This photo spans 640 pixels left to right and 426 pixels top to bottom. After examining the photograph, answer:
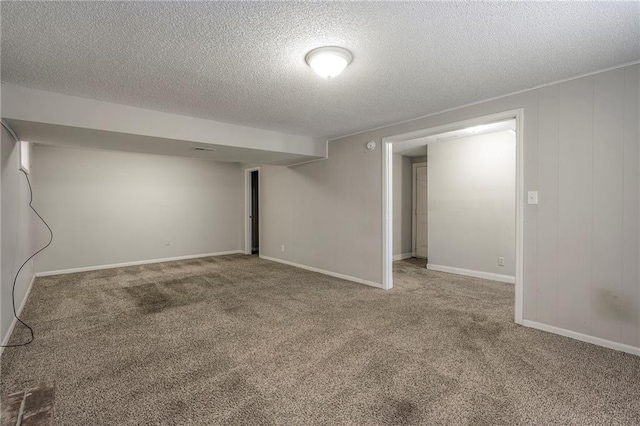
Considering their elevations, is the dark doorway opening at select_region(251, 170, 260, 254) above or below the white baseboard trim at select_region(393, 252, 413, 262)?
above

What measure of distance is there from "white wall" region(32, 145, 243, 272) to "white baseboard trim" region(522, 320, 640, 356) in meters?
6.35

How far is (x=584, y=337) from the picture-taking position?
2.58 meters

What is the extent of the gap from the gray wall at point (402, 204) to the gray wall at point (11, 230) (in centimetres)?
589

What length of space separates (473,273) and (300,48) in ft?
15.0

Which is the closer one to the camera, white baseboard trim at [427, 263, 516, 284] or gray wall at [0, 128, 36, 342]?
gray wall at [0, 128, 36, 342]

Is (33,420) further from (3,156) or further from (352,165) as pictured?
(352,165)

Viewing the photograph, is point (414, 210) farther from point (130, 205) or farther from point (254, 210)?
point (130, 205)

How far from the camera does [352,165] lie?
4.69m

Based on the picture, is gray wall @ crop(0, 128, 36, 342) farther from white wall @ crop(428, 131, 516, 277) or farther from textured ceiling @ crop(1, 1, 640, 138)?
white wall @ crop(428, 131, 516, 277)

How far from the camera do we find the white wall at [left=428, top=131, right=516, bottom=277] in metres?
4.67

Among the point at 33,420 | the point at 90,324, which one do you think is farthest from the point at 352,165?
the point at 33,420

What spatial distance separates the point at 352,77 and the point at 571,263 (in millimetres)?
2544

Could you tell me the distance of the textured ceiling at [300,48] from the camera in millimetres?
1661

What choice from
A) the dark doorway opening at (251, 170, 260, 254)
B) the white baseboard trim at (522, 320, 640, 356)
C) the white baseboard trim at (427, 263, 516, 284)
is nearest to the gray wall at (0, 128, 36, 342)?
the dark doorway opening at (251, 170, 260, 254)
